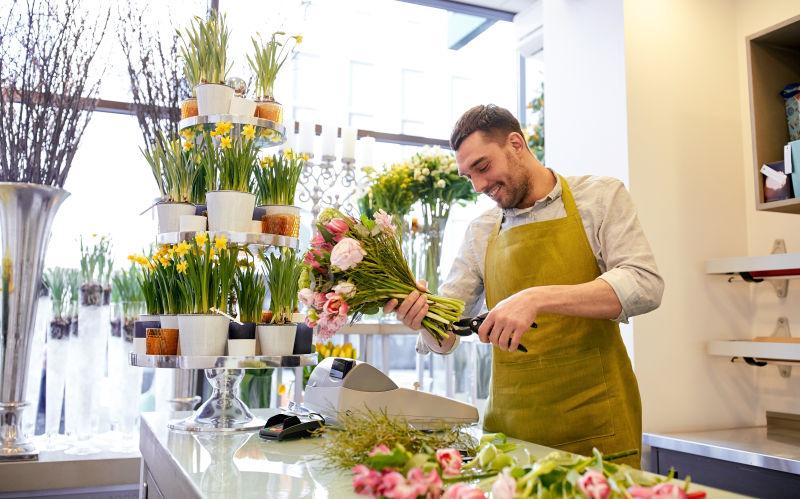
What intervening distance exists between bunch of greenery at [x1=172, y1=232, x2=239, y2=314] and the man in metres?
0.49

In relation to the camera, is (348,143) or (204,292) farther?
(348,143)

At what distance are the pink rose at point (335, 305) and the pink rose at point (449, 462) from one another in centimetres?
65

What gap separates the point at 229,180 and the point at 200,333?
17.4 inches

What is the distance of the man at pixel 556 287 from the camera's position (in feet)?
5.48

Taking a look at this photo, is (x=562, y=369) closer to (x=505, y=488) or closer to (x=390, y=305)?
(x=390, y=305)

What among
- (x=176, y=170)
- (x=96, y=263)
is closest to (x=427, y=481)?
(x=176, y=170)

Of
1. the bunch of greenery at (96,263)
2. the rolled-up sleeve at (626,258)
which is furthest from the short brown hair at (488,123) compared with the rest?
the bunch of greenery at (96,263)

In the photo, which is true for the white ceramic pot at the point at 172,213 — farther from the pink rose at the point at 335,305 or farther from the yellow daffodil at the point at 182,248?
the pink rose at the point at 335,305

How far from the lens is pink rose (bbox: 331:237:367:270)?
1452 mm

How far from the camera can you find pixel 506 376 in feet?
6.19

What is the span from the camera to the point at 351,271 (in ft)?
5.08

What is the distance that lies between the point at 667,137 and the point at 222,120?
1.79 m

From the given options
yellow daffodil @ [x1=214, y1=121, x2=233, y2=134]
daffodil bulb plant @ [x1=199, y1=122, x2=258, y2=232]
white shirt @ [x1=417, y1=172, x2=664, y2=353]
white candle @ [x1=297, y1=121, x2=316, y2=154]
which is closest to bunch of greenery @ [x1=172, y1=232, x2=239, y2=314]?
daffodil bulb plant @ [x1=199, y1=122, x2=258, y2=232]

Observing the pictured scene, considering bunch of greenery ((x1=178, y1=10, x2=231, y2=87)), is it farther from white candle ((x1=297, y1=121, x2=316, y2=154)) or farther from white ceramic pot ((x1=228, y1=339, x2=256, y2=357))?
white candle ((x1=297, y1=121, x2=316, y2=154))
